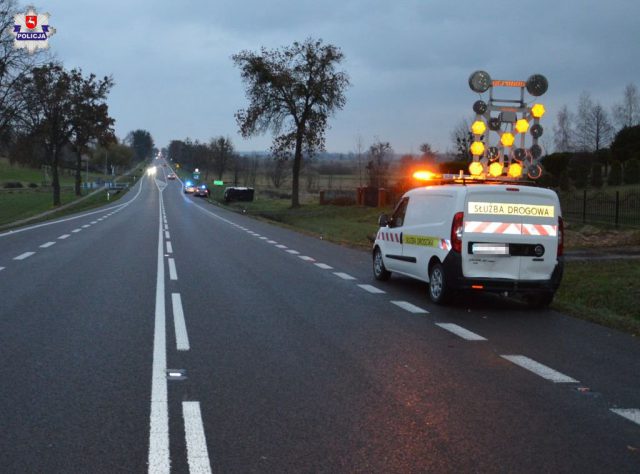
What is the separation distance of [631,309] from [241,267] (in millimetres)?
7802

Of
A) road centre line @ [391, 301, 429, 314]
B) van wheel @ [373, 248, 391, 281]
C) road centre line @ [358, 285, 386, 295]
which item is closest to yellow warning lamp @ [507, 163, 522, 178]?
van wheel @ [373, 248, 391, 281]

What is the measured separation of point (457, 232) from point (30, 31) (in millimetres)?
32527

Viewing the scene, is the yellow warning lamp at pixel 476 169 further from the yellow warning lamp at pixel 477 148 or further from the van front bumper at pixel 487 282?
the van front bumper at pixel 487 282

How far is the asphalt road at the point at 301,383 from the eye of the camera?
4523 mm

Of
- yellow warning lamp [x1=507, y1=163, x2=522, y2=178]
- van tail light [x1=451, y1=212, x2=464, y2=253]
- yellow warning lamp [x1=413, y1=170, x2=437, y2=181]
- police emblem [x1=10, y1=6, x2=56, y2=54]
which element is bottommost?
van tail light [x1=451, y1=212, x2=464, y2=253]

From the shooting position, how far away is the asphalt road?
14.8ft

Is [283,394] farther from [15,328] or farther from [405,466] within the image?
[15,328]

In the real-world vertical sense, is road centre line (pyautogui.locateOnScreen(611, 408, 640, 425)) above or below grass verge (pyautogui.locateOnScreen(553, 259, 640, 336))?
above

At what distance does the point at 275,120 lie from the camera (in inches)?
2152

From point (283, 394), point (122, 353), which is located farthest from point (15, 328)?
point (283, 394)

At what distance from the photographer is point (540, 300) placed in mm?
11141

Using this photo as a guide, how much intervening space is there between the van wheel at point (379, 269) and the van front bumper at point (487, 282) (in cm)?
306

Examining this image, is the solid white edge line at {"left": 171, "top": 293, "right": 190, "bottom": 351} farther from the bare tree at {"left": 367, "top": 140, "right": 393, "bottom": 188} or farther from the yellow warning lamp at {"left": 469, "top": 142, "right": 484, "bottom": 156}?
the bare tree at {"left": 367, "top": 140, "right": 393, "bottom": 188}

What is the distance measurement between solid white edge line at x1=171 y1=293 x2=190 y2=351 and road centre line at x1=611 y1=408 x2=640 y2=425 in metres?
4.11
